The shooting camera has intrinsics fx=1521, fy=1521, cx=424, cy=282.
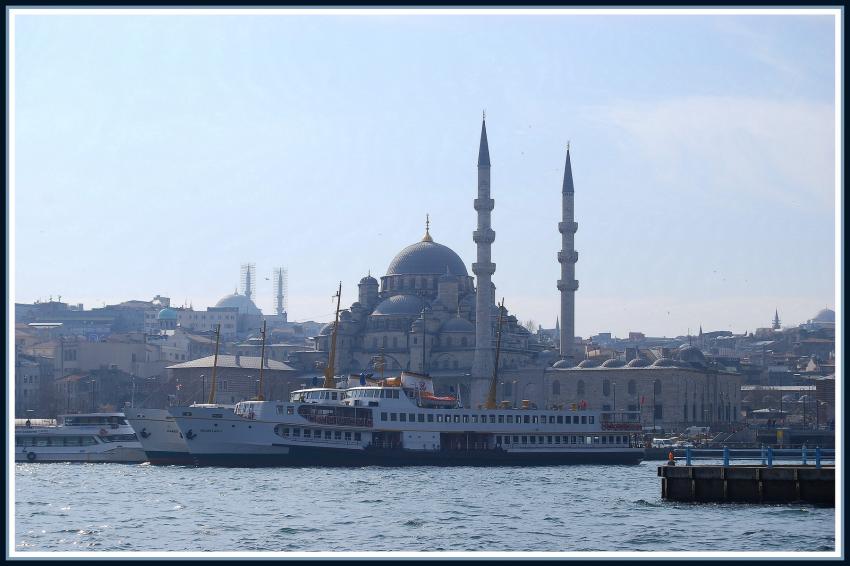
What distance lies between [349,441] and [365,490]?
13764 mm

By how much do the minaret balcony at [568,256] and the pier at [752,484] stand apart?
192ft

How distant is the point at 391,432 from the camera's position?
184ft

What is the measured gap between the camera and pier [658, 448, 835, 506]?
32.9m

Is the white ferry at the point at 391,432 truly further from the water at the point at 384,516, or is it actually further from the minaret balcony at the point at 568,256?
the minaret balcony at the point at 568,256

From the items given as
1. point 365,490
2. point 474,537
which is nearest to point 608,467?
point 365,490

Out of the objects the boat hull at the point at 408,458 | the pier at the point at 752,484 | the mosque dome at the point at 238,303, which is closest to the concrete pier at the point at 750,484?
the pier at the point at 752,484

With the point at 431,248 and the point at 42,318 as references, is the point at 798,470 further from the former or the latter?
the point at 42,318

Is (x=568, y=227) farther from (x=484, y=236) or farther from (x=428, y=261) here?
(x=428, y=261)

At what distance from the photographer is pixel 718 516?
31438mm

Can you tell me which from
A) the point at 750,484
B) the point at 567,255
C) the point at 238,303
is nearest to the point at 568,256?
the point at 567,255

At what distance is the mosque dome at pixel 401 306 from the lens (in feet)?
335

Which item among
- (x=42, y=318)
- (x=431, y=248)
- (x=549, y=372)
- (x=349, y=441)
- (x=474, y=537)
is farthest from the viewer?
(x=42, y=318)

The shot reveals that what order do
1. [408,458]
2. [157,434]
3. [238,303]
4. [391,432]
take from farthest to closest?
[238,303] < [391,432] < [157,434] < [408,458]

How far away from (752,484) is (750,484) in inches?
1.9
